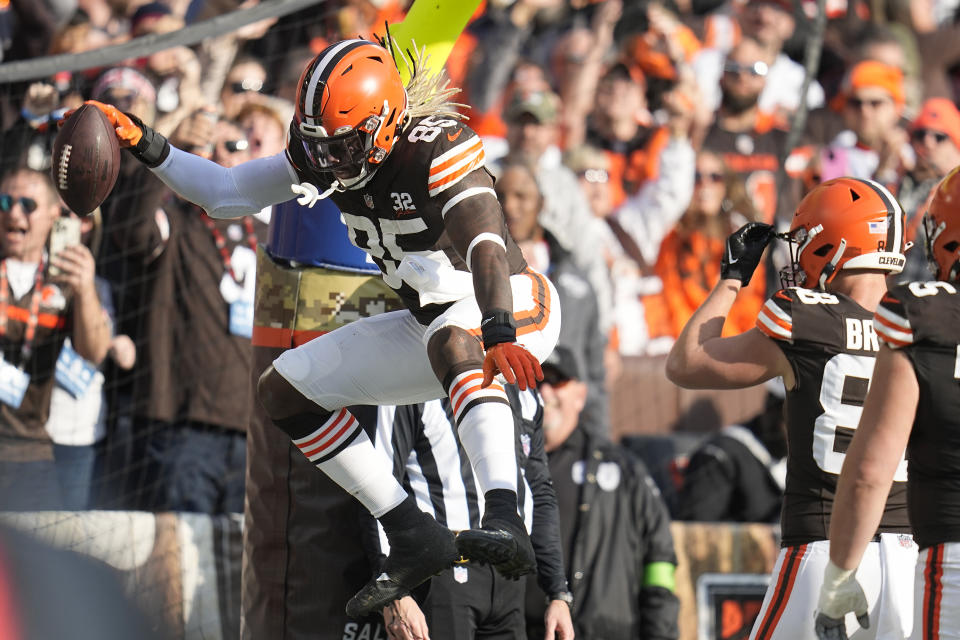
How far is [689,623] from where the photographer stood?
7.38 meters

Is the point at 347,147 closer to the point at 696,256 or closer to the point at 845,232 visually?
the point at 845,232

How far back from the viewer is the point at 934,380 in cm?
364

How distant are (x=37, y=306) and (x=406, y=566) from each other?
3.28 meters

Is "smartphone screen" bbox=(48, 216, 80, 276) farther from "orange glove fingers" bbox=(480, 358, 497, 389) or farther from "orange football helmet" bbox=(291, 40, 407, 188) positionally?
"orange glove fingers" bbox=(480, 358, 497, 389)

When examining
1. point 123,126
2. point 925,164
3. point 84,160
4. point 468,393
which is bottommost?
point 468,393

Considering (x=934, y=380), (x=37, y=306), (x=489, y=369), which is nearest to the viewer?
(x=934, y=380)

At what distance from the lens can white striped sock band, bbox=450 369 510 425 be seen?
430 centimetres

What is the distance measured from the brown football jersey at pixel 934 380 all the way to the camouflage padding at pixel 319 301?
2279 mm

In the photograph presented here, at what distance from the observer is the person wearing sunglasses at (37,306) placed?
6.91m

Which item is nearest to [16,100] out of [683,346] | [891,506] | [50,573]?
[683,346]

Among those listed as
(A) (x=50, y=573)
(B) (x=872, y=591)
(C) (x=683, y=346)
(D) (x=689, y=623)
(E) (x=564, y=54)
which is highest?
(E) (x=564, y=54)

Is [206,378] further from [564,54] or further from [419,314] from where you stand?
[564,54]

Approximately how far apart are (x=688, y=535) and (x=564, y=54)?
14.1 ft

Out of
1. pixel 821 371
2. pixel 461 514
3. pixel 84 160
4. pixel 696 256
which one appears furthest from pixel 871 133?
pixel 84 160
